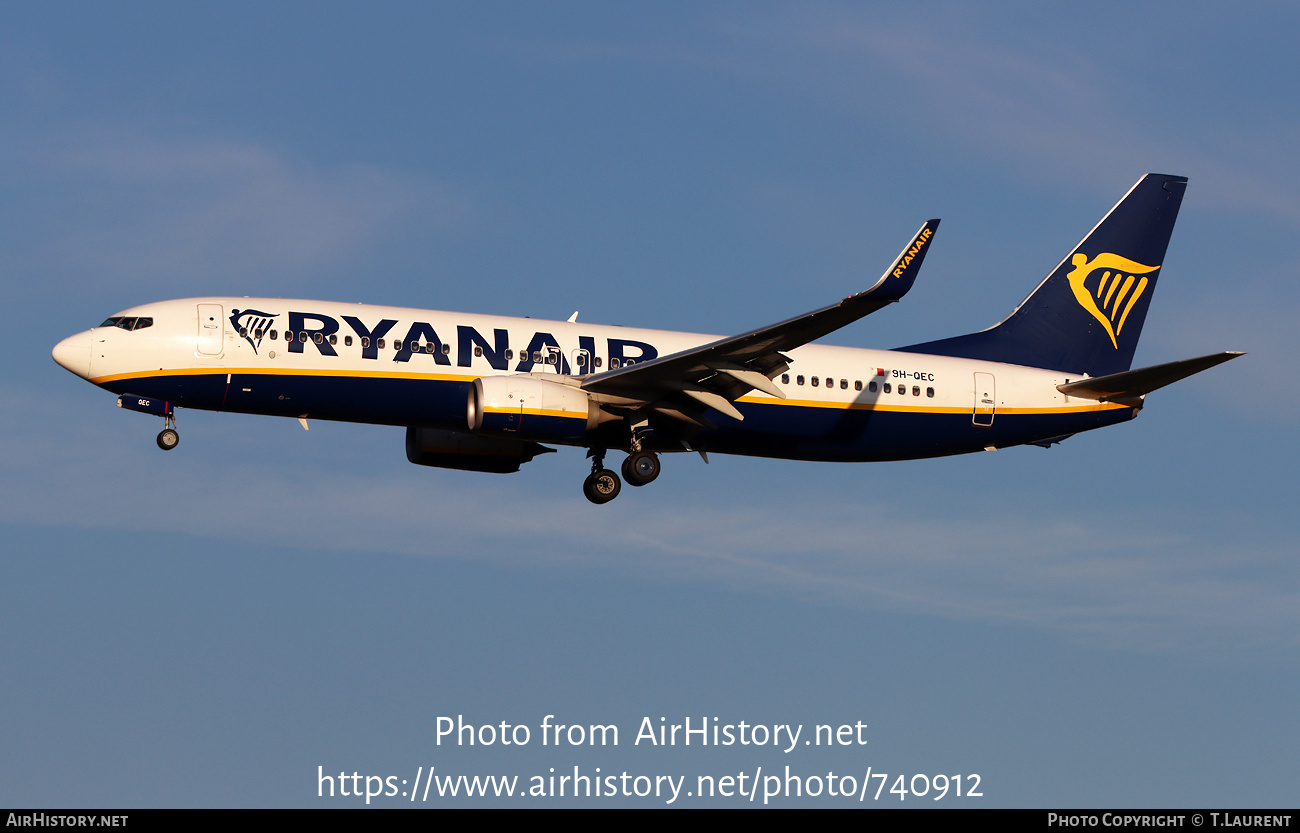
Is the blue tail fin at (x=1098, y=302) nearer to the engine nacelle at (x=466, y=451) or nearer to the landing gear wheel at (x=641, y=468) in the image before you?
the landing gear wheel at (x=641, y=468)

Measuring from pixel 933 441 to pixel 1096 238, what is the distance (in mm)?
9597

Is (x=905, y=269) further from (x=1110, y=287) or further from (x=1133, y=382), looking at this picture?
(x=1110, y=287)

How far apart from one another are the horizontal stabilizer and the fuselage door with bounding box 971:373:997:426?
84.7 inches

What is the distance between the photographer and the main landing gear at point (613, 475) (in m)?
39.8

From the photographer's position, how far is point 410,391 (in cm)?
3775

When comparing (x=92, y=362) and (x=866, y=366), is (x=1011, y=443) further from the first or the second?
(x=92, y=362)

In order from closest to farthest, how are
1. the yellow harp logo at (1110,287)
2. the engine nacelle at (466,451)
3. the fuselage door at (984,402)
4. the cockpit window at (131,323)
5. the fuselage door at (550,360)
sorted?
1. the cockpit window at (131,323)
2. the fuselage door at (550,360)
3. the engine nacelle at (466,451)
4. the fuselage door at (984,402)
5. the yellow harp logo at (1110,287)

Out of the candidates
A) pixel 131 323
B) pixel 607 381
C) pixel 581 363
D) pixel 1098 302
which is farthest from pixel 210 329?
pixel 1098 302

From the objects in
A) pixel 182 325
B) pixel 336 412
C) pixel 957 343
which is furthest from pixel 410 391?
pixel 957 343

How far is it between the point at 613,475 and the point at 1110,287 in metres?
17.1

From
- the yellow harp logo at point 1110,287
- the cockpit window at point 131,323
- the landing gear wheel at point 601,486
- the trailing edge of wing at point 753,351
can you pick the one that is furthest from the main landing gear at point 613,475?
the yellow harp logo at point 1110,287

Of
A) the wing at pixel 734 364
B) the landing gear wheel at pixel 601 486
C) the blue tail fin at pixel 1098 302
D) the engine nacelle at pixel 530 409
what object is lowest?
the landing gear wheel at pixel 601 486

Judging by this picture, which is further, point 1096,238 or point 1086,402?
point 1096,238

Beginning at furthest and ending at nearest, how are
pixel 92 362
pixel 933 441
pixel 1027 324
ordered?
pixel 1027 324 < pixel 933 441 < pixel 92 362
